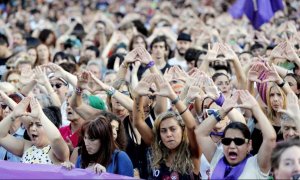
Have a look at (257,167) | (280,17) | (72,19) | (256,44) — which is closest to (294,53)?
(257,167)

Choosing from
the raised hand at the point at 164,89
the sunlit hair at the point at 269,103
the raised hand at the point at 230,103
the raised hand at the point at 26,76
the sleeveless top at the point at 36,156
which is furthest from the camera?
the raised hand at the point at 26,76

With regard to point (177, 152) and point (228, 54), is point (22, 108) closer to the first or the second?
point (177, 152)

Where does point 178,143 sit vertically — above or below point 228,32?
below

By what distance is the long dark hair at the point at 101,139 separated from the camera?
722cm

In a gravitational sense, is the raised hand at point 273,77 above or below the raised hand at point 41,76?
below

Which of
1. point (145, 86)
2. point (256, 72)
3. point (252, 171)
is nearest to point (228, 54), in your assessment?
point (256, 72)

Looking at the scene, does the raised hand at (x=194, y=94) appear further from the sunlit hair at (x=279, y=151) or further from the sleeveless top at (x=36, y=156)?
the sunlit hair at (x=279, y=151)

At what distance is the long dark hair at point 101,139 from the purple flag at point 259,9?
7.82 meters

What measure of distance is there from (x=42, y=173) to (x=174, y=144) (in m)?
1.17

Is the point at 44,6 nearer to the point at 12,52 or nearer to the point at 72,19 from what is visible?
the point at 72,19

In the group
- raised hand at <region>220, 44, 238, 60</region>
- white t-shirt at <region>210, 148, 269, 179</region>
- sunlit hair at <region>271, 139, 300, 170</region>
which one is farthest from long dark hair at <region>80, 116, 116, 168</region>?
raised hand at <region>220, 44, 238, 60</region>

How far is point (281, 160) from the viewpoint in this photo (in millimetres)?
6082

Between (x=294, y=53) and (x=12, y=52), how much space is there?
637cm

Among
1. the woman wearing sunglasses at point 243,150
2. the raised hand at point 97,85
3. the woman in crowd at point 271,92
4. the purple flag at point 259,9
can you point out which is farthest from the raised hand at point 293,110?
the purple flag at point 259,9
